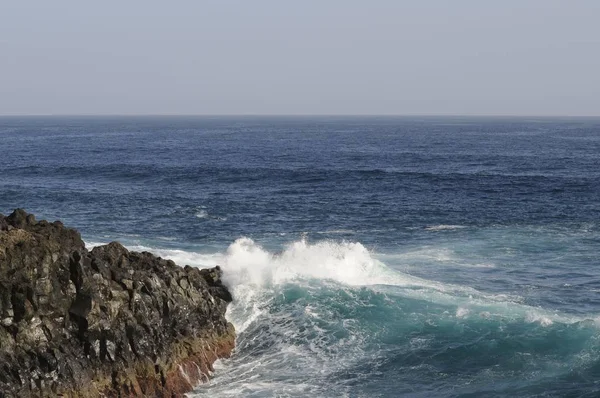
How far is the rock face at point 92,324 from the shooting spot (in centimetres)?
2709

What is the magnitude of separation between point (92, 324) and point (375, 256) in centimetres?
2460

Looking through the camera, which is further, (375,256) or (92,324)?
(375,256)

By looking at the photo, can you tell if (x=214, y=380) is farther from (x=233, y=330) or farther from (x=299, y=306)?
(x=299, y=306)

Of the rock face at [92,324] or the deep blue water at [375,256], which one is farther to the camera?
the deep blue water at [375,256]

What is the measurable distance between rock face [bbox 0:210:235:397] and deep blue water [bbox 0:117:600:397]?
7.70 ft

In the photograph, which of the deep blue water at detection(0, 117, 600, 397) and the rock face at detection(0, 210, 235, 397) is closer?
the rock face at detection(0, 210, 235, 397)

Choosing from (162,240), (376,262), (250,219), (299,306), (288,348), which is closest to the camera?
(288,348)

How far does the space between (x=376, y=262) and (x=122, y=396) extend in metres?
21.3

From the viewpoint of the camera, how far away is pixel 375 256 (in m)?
49.7

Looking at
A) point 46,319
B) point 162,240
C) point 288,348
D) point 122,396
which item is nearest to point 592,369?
point 288,348

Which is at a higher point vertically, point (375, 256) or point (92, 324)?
point (92, 324)

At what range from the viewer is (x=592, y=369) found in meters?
30.6

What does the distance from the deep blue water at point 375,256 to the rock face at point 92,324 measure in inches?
92.4

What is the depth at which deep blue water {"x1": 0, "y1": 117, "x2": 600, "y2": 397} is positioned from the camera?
3155 cm
